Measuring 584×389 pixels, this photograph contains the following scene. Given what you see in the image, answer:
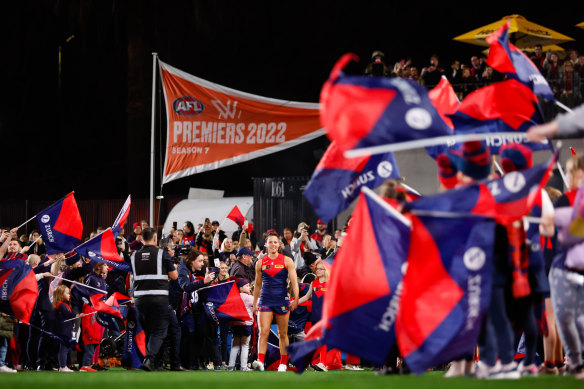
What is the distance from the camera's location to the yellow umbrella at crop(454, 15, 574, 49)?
2409 centimetres

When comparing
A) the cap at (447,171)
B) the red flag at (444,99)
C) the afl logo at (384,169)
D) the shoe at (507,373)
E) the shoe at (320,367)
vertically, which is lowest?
the shoe at (320,367)

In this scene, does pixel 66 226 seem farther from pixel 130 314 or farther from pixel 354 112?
pixel 354 112

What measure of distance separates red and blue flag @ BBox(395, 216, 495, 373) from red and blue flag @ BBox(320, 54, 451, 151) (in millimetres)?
791

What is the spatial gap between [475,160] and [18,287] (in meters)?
9.06

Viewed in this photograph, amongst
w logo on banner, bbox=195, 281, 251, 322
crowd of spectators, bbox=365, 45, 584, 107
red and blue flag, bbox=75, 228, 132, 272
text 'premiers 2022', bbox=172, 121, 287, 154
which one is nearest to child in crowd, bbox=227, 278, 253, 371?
w logo on banner, bbox=195, 281, 251, 322

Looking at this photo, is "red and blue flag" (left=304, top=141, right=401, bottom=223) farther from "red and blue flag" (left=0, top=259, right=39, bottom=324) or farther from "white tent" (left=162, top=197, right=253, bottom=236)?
"white tent" (left=162, top=197, right=253, bottom=236)

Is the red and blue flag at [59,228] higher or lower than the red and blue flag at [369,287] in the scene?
higher

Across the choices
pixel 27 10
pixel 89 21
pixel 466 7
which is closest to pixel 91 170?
pixel 27 10

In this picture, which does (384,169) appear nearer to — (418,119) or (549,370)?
(418,119)

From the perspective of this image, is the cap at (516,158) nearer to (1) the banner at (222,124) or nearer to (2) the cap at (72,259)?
(2) the cap at (72,259)

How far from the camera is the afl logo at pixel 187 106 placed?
23.7 metres

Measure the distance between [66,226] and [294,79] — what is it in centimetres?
2763

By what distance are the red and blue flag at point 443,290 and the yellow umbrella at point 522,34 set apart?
15916 millimetres

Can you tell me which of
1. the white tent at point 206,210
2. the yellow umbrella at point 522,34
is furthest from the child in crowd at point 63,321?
the yellow umbrella at point 522,34
